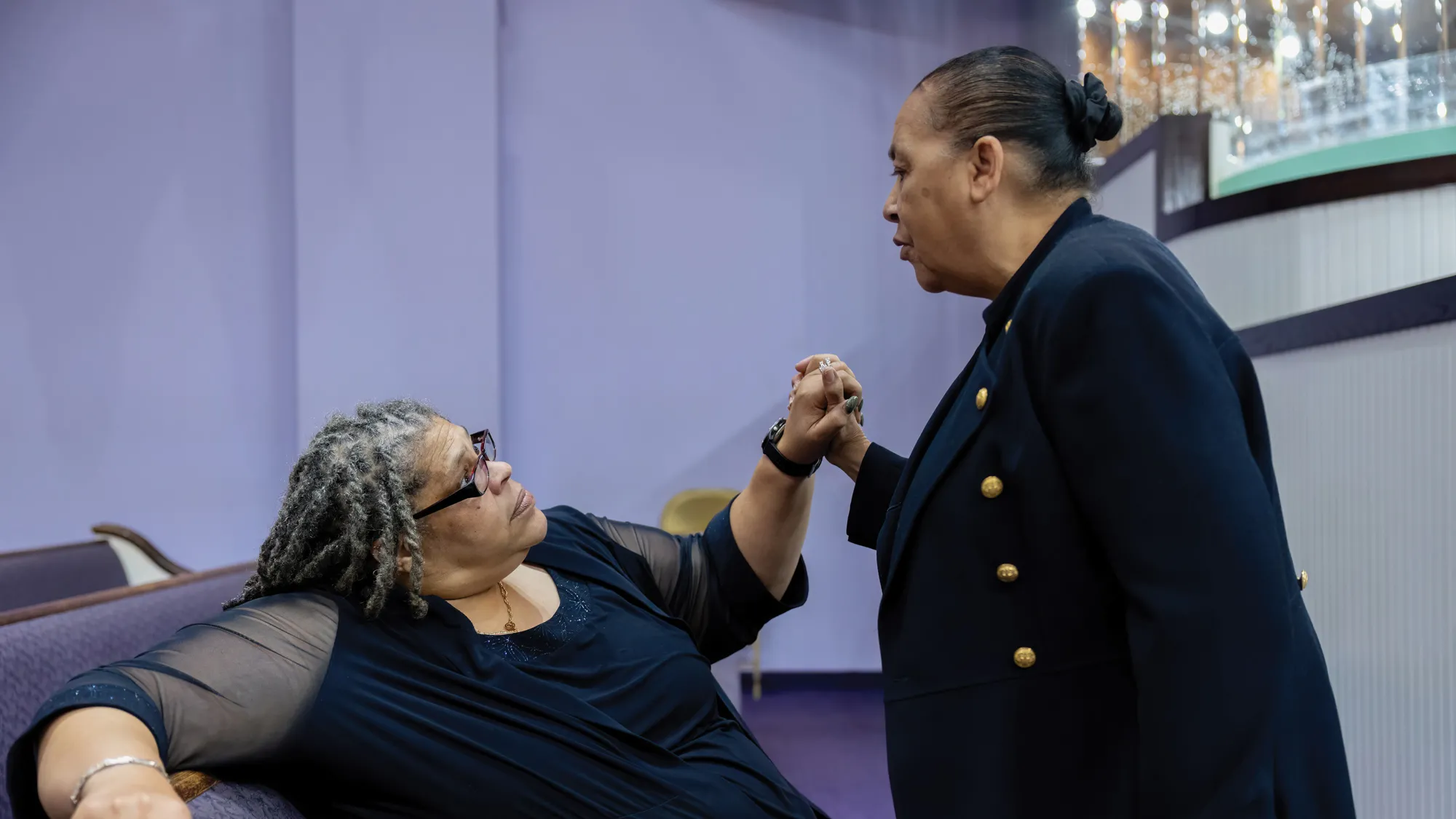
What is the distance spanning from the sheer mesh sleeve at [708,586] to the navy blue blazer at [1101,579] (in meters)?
0.67

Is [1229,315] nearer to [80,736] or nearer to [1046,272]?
[1046,272]

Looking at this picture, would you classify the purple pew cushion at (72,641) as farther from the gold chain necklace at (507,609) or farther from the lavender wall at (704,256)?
the lavender wall at (704,256)

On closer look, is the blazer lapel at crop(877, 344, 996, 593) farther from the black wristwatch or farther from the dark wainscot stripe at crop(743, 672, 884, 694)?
the dark wainscot stripe at crop(743, 672, 884, 694)

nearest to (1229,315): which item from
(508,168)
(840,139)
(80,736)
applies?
(840,139)

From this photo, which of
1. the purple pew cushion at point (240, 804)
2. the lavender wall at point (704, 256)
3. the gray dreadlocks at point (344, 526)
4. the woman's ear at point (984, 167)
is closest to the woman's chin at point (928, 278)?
the woman's ear at point (984, 167)

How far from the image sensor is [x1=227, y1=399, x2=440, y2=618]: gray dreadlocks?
4.64 feet

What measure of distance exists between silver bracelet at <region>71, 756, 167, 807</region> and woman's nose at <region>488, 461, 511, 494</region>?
2.01 feet

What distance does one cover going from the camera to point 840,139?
4699 millimetres

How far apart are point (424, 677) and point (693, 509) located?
123 inches

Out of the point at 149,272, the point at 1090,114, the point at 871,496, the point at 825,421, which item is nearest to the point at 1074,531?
the point at 1090,114

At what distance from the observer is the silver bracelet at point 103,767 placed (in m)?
1.01

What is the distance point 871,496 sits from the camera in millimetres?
1615

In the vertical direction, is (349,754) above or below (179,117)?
below

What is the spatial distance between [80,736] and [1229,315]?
9.00ft
